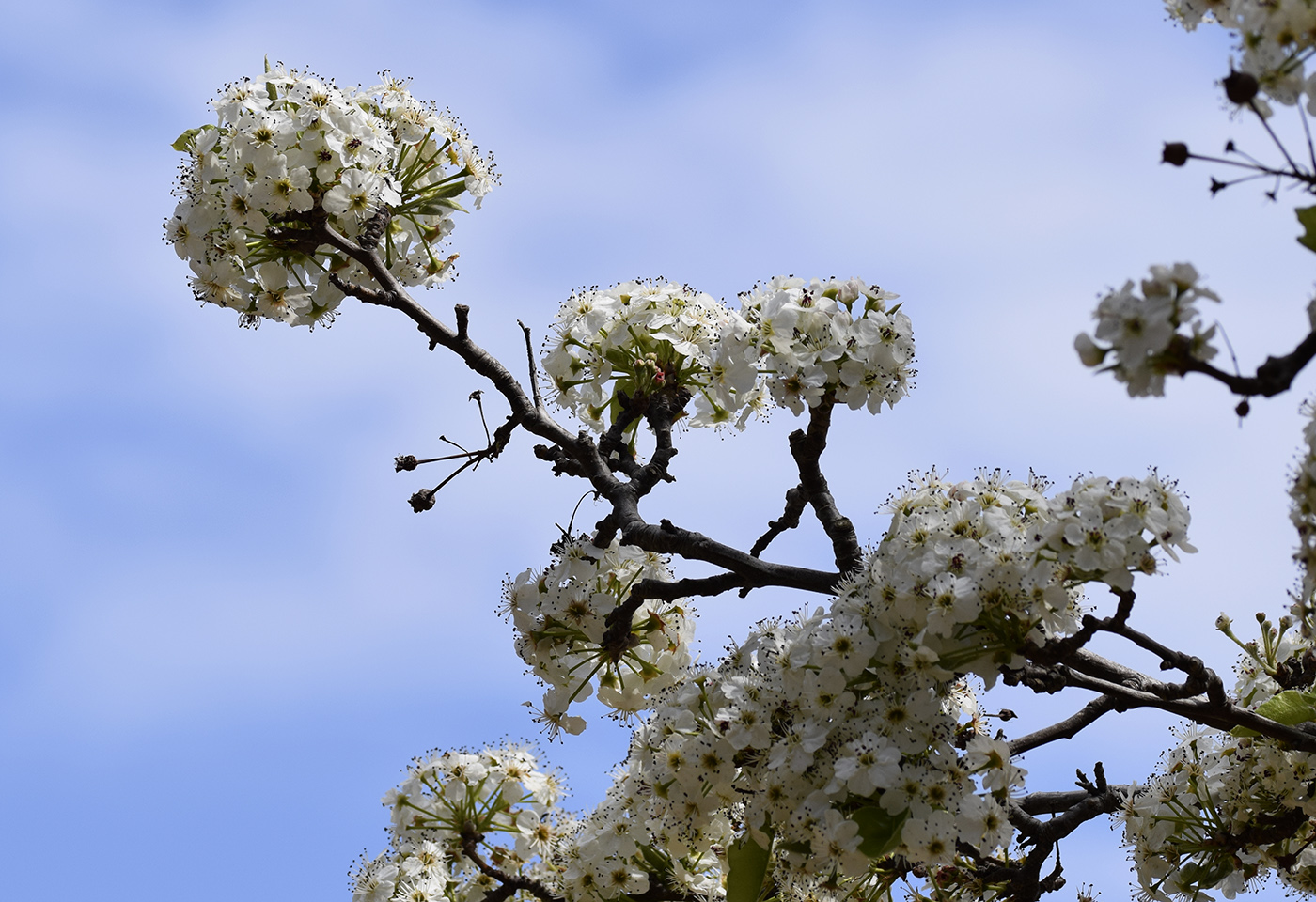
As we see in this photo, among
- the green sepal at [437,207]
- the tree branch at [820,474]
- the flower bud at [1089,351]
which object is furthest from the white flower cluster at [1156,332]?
the green sepal at [437,207]

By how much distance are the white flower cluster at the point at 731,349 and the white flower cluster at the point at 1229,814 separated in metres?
1.80

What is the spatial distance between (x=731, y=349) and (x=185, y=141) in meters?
2.65

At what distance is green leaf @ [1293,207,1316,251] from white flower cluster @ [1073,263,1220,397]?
10.6 inches

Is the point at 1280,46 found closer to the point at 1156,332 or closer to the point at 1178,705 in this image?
the point at 1156,332

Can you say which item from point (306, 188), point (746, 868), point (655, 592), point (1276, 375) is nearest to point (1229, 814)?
point (746, 868)

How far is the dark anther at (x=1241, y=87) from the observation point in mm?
2764

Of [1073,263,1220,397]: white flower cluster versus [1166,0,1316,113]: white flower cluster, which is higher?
[1166,0,1316,113]: white flower cluster

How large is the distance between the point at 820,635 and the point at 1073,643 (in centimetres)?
73

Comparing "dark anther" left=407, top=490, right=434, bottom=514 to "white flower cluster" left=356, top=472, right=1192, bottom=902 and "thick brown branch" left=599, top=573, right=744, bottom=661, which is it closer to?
"thick brown branch" left=599, top=573, right=744, bottom=661

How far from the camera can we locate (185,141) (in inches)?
211

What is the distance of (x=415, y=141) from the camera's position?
5500mm

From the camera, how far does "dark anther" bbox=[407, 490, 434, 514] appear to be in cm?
504

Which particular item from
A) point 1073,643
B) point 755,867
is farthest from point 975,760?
point 755,867

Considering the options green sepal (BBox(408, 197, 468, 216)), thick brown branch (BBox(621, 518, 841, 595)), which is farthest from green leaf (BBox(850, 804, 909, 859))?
green sepal (BBox(408, 197, 468, 216))
